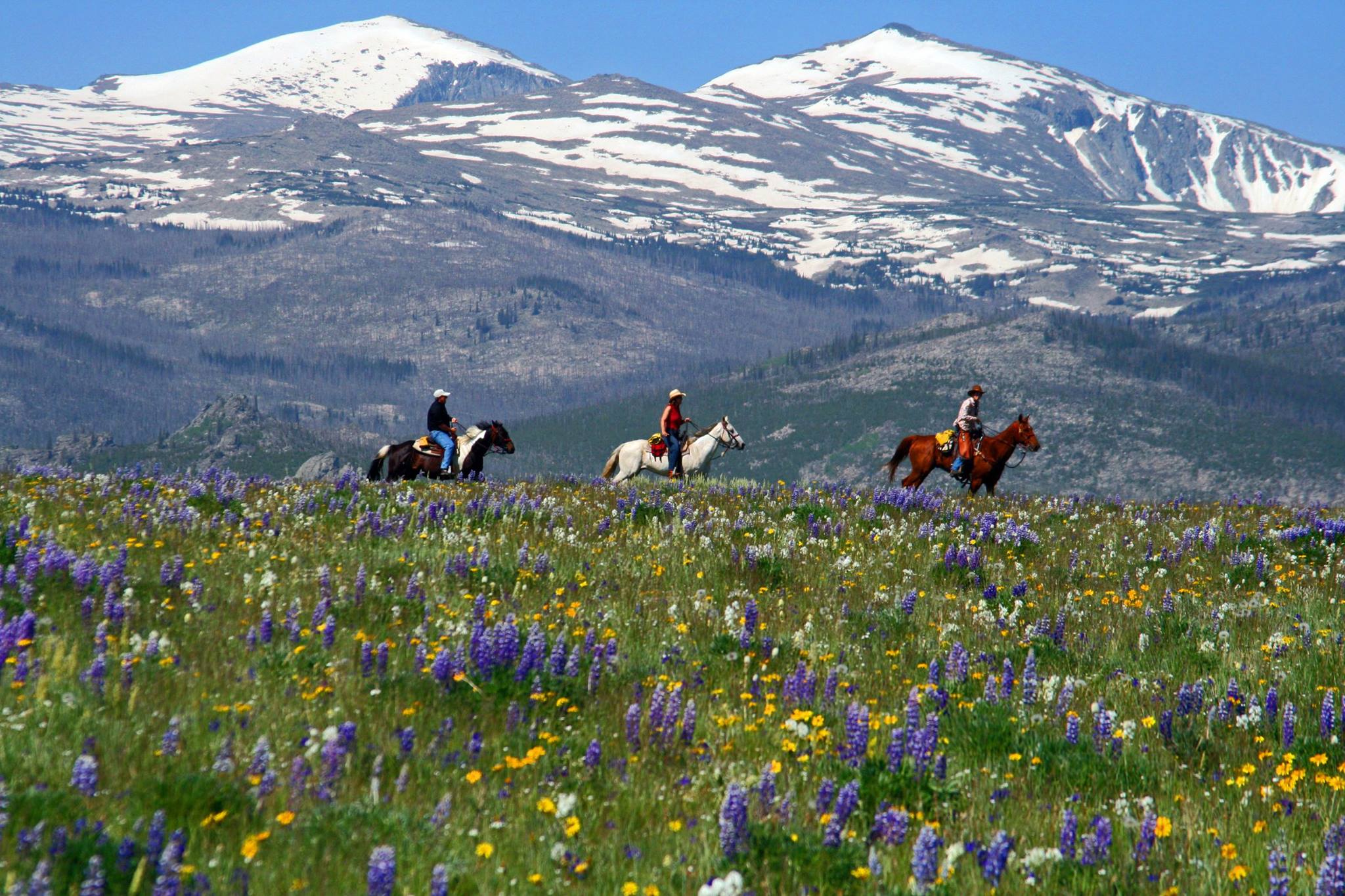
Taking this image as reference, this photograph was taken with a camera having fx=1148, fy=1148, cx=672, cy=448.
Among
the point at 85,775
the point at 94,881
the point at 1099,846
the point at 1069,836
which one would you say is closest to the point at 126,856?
the point at 94,881

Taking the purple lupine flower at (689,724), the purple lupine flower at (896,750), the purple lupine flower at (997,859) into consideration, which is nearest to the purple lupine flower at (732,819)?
the purple lupine flower at (997,859)

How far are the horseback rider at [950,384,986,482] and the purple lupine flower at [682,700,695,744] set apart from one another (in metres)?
25.0

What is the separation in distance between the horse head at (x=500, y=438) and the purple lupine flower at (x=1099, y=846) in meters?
29.4

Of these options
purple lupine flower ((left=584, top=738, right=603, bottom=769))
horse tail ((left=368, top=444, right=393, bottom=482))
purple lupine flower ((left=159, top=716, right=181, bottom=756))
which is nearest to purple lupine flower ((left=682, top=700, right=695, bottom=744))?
purple lupine flower ((left=584, top=738, right=603, bottom=769))

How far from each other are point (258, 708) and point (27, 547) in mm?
4467

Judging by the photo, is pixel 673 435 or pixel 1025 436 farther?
pixel 673 435

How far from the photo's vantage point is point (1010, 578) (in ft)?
43.7

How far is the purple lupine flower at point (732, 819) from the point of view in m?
5.74

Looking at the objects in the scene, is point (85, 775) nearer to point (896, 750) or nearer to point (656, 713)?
point (656, 713)

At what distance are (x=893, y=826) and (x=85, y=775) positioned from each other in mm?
4008

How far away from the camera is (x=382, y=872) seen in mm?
4977

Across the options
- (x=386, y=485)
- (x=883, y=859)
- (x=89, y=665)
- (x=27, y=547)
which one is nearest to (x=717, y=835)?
(x=883, y=859)

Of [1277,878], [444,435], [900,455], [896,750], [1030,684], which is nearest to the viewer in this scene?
[1277,878]

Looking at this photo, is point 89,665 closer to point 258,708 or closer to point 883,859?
point 258,708
